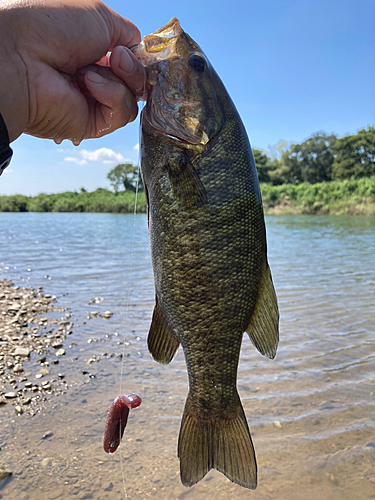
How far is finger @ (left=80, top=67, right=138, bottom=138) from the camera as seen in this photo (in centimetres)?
204

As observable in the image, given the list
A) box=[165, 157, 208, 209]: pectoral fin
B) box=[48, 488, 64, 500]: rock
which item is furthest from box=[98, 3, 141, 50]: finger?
box=[48, 488, 64, 500]: rock

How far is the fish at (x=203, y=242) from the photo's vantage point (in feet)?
6.12

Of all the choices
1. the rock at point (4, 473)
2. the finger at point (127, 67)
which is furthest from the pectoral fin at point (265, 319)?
the rock at point (4, 473)

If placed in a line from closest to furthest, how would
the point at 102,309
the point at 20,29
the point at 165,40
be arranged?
the point at 20,29
the point at 165,40
the point at 102,309

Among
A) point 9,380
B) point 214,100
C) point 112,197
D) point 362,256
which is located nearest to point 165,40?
point 214,100

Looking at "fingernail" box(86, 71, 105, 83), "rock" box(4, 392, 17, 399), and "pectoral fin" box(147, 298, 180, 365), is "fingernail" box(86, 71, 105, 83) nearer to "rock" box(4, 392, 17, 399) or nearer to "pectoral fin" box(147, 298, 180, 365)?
"pectoral fin" box(147, 298, 180, 365)

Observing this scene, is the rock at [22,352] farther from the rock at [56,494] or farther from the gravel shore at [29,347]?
the rock at [56,494]

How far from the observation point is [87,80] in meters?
2.02

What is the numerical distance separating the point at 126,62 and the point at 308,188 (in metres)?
57.4

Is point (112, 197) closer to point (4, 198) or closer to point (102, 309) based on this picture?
point (4, 198)

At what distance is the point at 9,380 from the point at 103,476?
1.94 m

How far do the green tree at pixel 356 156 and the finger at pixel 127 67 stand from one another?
218ft

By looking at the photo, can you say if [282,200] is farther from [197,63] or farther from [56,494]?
[197,63]

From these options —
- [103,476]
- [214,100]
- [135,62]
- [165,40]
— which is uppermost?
[165,40]
